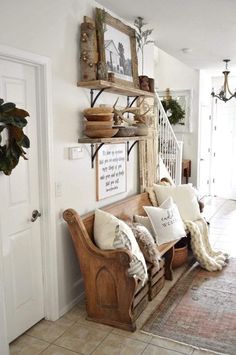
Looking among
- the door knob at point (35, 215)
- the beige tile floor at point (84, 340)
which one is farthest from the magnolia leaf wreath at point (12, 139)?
the beige tile floor at point (84, 340)

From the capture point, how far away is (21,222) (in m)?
2.43

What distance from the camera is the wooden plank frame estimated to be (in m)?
2.83

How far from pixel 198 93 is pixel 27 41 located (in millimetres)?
4730

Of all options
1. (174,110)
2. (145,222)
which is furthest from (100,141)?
(174,110)

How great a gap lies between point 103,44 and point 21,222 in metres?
1.63

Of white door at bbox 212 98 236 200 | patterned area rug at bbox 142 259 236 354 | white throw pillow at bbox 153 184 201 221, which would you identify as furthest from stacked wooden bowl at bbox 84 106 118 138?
white door at bbox 212 98 236 200

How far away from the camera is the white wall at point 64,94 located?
2.26 meters

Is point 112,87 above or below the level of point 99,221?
above

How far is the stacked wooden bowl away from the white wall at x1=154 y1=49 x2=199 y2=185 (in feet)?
13.3

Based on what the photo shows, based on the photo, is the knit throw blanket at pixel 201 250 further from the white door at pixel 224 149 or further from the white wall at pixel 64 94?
the white door at pixel 224 149

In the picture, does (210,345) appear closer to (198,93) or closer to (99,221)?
(99,221)

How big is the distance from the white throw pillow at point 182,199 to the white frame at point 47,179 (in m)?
1.71

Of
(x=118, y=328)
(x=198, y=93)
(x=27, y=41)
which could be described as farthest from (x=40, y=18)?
(x=198, y=93)

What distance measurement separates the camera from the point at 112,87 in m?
2.88
